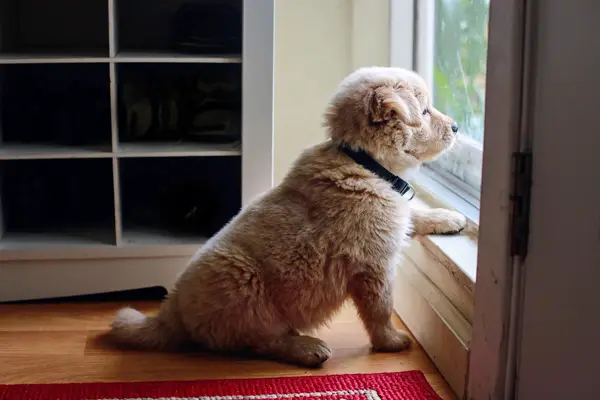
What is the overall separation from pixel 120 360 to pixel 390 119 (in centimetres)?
66

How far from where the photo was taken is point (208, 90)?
2.00 metres

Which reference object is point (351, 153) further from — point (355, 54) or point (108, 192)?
point (108, 192)

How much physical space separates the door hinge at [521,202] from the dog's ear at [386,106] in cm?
35

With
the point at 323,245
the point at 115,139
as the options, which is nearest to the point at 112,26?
the point at 115,139

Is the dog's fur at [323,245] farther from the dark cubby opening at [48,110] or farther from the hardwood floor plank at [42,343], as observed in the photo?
the dark cubby opening at [48,110]

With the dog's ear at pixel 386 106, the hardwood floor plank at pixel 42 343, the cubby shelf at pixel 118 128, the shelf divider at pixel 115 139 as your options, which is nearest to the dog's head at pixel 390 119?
the dog's ear at pixel 386 106

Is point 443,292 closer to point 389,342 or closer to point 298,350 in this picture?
point 389,342

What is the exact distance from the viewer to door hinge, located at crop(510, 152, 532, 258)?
1.15 meters

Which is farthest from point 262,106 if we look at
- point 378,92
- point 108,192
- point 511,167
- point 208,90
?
point 511,167

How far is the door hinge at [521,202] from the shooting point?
1.15m

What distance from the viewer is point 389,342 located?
157 centimetres

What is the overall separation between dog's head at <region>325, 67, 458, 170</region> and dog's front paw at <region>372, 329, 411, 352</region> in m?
0.31

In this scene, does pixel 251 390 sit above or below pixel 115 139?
below

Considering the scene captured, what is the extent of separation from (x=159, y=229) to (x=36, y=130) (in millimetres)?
383
